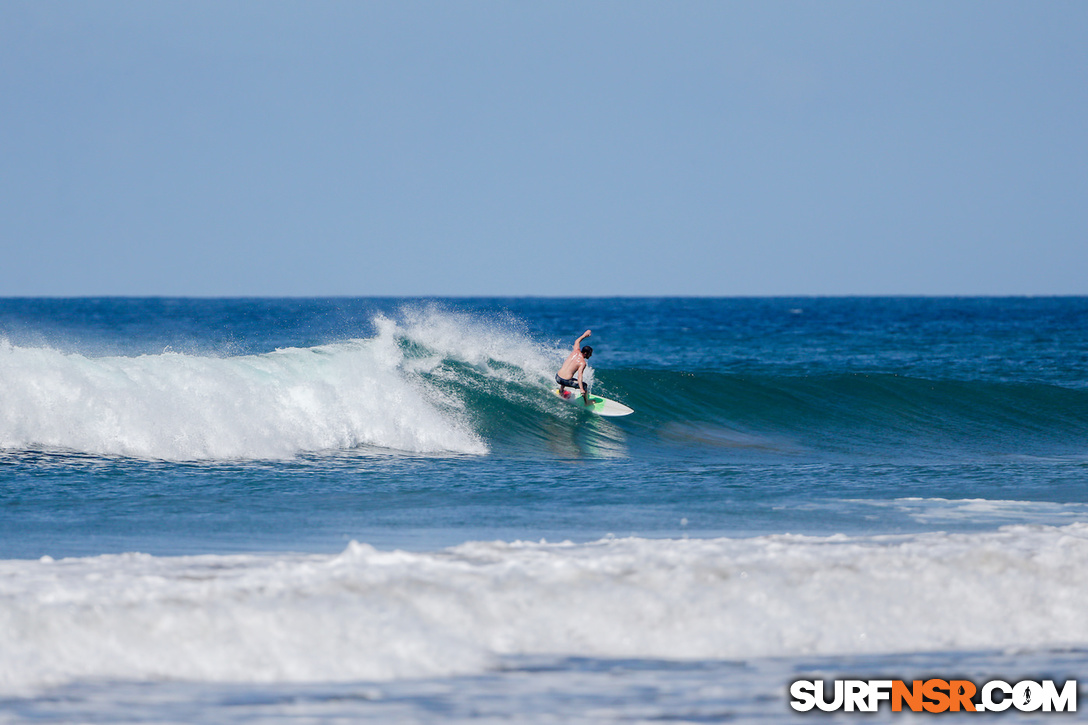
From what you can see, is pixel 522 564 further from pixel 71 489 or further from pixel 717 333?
pixel 717 333

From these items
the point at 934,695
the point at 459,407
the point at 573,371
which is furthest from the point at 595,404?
the point at 934,695

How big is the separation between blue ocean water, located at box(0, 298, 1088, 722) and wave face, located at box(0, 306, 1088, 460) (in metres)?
0.06

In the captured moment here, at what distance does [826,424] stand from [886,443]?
1.58 metres

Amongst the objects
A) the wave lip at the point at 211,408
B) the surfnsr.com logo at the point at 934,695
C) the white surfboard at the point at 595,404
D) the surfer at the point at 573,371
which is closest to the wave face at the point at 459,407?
the wave lip at the point at 211,408

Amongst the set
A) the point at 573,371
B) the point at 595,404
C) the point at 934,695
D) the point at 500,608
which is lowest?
the point at 934,695

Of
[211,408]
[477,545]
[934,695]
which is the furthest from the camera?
[211,408]

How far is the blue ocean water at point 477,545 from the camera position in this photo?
4.54 metres

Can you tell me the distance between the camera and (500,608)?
5.25 metres

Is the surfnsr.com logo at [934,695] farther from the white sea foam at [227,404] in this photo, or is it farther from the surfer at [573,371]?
the surfer at [573,371]

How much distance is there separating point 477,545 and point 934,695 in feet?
9.70

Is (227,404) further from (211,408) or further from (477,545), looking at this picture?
(477,545)

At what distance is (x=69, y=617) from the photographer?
16.0 ft

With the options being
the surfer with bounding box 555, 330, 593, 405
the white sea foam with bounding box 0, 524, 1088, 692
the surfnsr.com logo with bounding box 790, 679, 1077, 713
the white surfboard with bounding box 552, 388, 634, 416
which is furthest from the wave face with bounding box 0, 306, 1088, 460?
the surfnsr.com logo with bounding box 790, 679, 1077, 713

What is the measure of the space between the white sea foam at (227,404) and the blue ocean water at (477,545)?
0.16 feet
